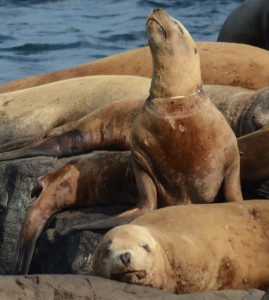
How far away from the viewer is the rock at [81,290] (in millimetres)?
5453

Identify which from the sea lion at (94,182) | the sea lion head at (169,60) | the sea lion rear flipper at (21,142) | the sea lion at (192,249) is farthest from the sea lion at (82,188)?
the sea lion rear flipper at (21,142)

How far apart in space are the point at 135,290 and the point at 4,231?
8.80 feet

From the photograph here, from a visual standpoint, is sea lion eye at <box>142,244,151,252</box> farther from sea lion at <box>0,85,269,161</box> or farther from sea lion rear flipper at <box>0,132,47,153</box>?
sea lion rear flipper at <box>0,132,47,153</box>

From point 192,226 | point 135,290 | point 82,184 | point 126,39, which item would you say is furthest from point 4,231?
point 126,39

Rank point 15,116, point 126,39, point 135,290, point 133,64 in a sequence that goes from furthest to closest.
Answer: point 126,39, point 133,64, point 15,116, point 135,290

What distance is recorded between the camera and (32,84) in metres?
11.5

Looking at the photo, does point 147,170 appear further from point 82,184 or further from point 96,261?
point 96,261

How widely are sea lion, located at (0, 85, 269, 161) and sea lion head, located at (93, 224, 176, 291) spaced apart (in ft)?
9.34

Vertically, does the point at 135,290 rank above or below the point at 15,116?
above

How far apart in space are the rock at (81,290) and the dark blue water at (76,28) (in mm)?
11296

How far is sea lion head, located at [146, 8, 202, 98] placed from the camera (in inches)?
304

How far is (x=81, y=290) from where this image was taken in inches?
220

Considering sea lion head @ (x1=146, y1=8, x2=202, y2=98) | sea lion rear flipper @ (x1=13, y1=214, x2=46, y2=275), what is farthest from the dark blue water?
sea lion head @ (x1=146, y1=8, x2=202, y2=98)

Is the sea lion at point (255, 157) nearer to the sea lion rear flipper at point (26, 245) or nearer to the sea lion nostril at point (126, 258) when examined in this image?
the sea lion rear flipper at point (26, 245)
